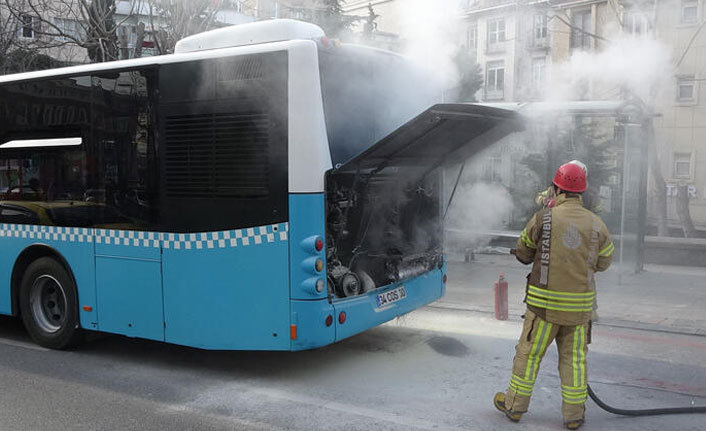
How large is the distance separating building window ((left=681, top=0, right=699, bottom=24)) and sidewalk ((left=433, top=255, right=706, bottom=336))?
3.60m

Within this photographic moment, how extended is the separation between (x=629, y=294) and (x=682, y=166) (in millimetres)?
11300

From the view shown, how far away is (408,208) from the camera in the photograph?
658cm

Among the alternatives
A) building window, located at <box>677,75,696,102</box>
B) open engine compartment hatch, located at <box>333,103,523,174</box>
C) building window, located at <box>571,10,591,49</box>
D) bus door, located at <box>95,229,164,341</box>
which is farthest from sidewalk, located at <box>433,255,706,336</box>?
bus door, located at <box>95,229,164,341</box>

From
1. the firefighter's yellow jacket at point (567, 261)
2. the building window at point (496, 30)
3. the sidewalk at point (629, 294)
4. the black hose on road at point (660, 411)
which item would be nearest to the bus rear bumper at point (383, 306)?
the firefighter's yellow jacket at point (567, 261)

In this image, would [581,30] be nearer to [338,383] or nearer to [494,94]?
[494,94]

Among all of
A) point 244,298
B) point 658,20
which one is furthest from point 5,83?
point 658,20

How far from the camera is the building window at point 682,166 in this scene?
17303 millimetres

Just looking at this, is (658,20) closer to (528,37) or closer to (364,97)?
(528,37)

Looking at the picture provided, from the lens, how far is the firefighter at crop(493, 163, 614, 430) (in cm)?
432

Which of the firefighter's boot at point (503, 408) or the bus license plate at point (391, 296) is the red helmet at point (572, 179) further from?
the bus license plate at point (391, 296)

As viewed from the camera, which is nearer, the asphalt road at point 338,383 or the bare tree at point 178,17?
the asphalt road at point 338,383

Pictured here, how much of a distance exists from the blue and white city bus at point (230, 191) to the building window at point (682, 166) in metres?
13.0

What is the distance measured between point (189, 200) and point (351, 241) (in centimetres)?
150

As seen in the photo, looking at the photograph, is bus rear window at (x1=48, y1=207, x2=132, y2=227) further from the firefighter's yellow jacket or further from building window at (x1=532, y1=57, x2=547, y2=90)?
building window at (x1=532, y1=57, x2=547, y2=90)
